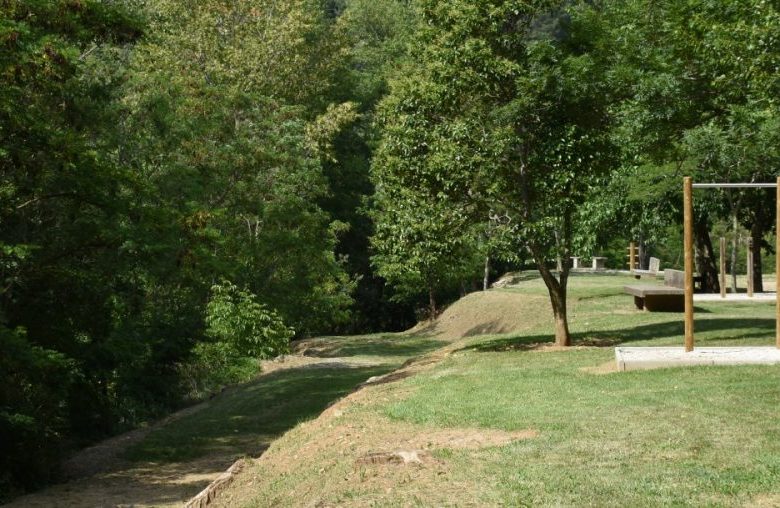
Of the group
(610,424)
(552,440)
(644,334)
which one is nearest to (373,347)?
(644,334)

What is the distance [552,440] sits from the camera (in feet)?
38.3

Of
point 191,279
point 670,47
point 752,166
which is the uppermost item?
point 670,47

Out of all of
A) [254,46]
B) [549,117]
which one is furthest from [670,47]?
[254,46]

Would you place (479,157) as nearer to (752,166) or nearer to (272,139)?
(752,166)

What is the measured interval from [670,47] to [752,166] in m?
4.98

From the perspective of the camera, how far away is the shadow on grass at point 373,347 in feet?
127

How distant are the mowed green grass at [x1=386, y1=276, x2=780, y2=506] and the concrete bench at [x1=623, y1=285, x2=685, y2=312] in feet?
27.6

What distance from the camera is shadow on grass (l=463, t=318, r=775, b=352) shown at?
22377mm

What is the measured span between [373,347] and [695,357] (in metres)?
25.6

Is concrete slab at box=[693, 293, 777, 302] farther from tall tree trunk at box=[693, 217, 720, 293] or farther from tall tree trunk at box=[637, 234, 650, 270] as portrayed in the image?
tall tree trunk at box=[637, 234, 650, 270]

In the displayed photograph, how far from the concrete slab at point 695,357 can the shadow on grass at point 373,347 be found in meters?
20.0

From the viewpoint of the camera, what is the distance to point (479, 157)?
21266 millimetres

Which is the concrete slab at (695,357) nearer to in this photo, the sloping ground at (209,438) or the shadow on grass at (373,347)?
the sloping ground at (209,438)

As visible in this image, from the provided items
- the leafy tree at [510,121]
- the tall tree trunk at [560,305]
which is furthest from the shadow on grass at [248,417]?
the leafy tree at [510,121]
